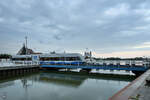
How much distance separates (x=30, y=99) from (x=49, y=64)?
1765cm

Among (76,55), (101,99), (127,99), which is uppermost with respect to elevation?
(76,55)

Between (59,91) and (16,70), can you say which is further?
(16,70)

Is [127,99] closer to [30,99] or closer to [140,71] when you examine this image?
[30,99]

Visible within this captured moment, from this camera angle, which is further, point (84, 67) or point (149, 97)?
point (84, 67)

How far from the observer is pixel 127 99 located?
4926 mm

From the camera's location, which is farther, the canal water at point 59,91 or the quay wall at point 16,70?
the quay wall at point 16,70

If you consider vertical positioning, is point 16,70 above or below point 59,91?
above

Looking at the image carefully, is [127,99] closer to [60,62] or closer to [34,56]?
[60,62]

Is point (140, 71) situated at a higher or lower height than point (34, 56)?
lower

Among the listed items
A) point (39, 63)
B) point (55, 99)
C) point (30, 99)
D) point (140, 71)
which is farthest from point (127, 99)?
point (39, 63)

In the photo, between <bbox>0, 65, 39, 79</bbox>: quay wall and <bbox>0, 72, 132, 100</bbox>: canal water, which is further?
<bbox>0, 65, 39, 79</bbox>: quay wall

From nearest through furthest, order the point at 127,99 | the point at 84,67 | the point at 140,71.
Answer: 1. the point at 127,99
2. the point at 140,71
3. the point at 84,67

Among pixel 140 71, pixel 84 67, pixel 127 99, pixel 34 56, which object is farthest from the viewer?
pixel 34 56

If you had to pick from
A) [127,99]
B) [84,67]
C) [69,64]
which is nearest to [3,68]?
[69,64]
